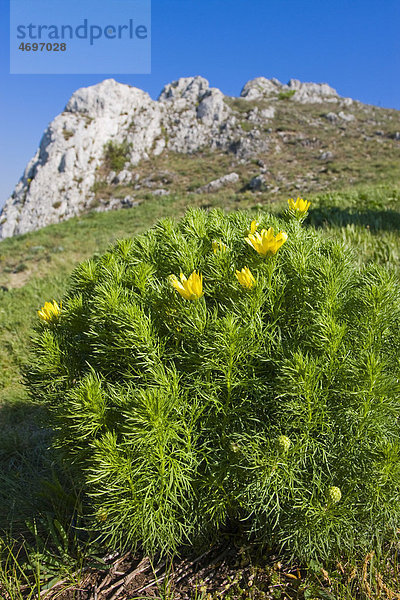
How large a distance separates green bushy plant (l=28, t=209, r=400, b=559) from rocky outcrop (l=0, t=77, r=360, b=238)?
2319 centimetres

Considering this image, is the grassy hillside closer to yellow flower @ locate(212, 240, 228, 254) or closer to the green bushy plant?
the green bushy plant

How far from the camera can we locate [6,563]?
5.02ft

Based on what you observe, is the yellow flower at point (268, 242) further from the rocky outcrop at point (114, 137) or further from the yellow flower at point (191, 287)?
the rocky outcrop at point (114, 137)

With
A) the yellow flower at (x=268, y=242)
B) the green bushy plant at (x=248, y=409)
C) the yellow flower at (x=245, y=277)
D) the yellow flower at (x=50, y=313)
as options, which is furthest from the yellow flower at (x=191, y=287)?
the yellow flower at (x=50, y=313)

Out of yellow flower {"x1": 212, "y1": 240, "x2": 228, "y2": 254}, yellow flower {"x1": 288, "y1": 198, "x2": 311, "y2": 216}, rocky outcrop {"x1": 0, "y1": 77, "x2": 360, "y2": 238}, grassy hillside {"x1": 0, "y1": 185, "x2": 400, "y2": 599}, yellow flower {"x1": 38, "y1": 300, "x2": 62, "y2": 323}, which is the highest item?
rocky outcrop {"x1": 0, "y1": 77, "x2": 360, "y2": 238}

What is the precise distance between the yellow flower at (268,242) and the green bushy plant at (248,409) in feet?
0.06

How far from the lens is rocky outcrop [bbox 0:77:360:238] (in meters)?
26.2

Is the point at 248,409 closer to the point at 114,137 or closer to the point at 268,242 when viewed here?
the point at 268,242

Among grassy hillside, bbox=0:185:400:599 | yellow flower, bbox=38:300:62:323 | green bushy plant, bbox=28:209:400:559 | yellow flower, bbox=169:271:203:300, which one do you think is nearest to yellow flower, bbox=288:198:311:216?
green bushy plant, bbox=28:209:400:559

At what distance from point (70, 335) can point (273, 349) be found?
2.80 feet

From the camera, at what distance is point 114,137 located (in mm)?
30344

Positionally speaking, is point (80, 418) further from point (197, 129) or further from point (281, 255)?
point (197, 129)

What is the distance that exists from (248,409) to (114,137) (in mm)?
32364

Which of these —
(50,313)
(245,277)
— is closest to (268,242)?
(245,277)
